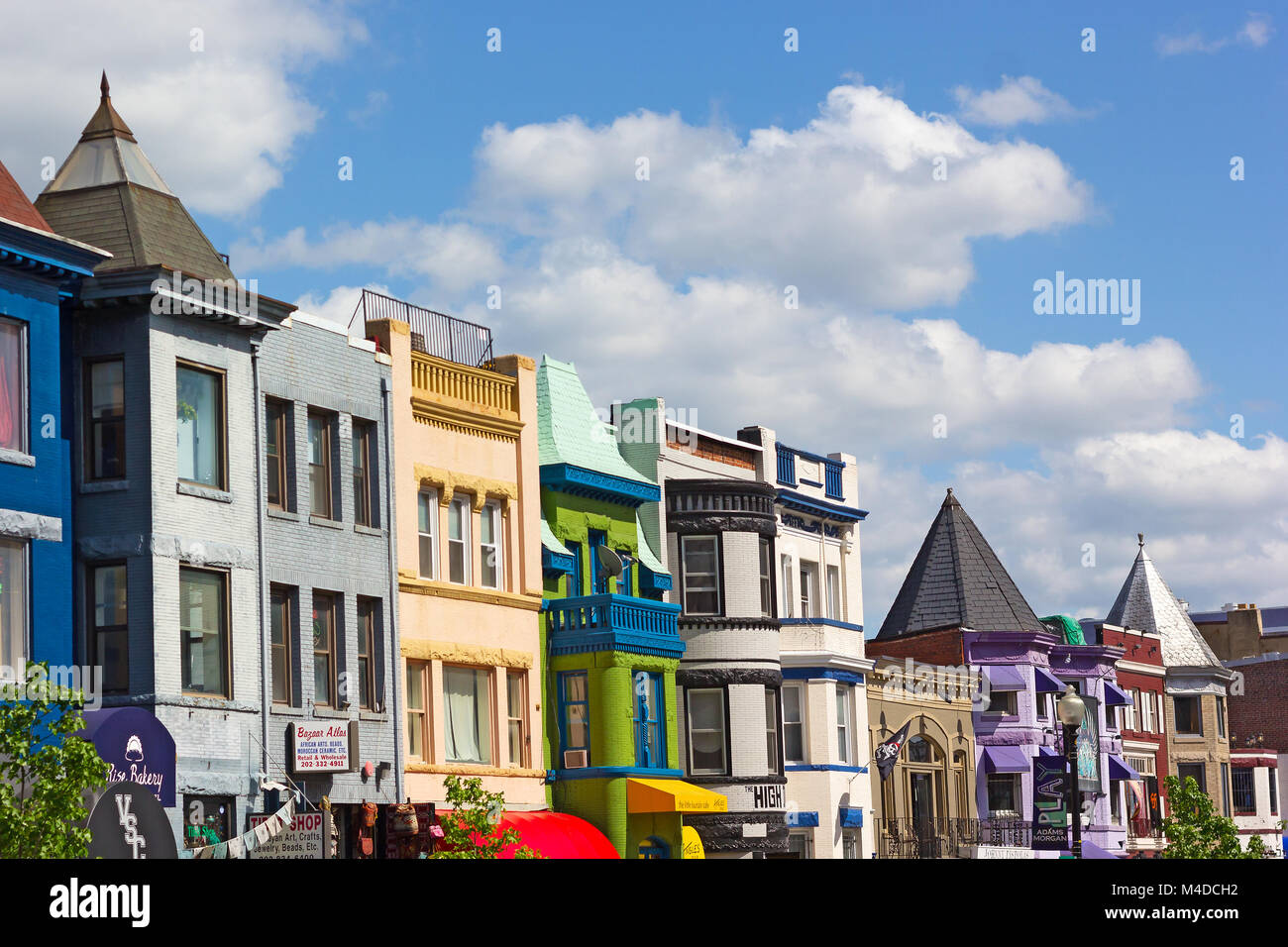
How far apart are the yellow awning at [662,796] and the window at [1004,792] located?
22.6m

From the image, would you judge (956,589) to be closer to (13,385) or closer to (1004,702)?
(1004,702)

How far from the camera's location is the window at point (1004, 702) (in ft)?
211

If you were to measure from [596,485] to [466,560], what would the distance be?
5057 millimetres

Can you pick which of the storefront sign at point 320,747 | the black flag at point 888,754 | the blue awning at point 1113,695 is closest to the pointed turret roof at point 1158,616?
the blue awning at point 1113,695

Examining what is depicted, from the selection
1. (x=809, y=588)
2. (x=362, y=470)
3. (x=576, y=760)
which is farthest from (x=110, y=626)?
(x=809, y=588)

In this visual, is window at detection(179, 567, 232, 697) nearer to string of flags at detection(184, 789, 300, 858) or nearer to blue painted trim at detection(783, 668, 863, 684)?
string of flags at detection(184, 789, 300, 858)

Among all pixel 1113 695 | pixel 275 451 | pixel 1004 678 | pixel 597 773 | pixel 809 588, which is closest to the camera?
pixel 275 451

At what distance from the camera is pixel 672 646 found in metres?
43.6

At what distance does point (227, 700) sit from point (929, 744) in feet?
105

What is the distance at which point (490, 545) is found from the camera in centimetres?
3956

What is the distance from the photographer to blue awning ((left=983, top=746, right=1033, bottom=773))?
62.4 meters
